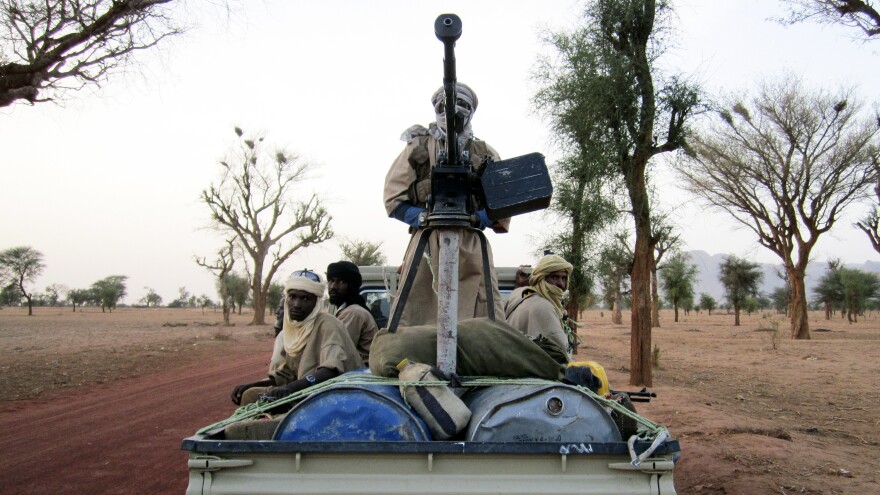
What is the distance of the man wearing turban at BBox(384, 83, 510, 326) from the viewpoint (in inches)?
136

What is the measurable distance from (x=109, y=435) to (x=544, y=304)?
5566 mm

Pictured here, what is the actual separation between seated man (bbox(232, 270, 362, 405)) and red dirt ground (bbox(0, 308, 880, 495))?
6.02 feet


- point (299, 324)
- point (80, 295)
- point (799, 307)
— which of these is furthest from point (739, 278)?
point (80, 295)

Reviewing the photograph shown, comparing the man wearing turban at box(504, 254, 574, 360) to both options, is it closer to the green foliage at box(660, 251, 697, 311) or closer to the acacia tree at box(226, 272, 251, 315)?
the green foliage at box(660, 251, 697, 311)

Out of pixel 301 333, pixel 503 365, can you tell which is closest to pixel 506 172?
pixel 503 365

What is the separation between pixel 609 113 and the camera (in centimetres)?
1134

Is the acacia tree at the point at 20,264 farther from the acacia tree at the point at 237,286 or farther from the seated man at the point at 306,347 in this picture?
the seated man at the point at 306,347

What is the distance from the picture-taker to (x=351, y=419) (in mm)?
2299

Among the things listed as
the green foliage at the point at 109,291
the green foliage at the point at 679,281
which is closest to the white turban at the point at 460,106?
the green foliage at the point at 679,281

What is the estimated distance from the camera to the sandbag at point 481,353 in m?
2.76

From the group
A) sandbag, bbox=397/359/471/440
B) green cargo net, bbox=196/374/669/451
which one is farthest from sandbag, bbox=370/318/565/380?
sandbag, bbox=397/359/471/440

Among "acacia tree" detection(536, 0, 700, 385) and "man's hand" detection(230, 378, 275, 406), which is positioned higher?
"acacia tree" detection(536, 0, 700, 385)

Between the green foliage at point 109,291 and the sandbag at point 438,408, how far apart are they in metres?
76.5

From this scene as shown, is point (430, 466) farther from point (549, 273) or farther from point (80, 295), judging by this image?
point (80, 295)
